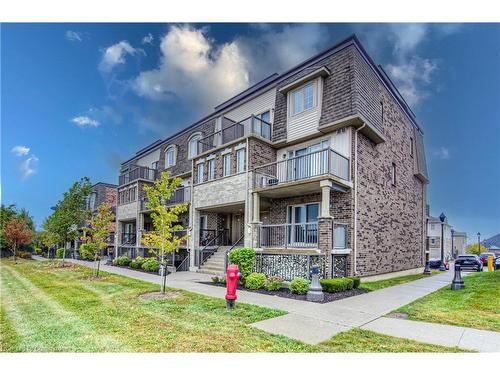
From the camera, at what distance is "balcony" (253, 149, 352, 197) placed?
11.3 metres

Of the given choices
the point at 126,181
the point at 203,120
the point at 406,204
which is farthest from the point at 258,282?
the point at 126,181

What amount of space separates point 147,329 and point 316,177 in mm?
7626

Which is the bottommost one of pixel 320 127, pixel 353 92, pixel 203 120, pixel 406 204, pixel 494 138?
pixel 406 204

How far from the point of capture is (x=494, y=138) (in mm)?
7707

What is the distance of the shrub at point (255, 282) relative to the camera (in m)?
9.95

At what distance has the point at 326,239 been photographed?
10633mm

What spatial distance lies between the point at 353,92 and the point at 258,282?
794 cm

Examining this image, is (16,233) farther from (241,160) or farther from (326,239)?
(326,239)

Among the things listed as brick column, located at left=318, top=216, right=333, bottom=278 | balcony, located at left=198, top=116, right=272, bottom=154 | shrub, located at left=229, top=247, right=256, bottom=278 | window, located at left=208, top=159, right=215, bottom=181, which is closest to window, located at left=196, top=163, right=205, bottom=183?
window, located at left=208, top=159, right=215, bottom=181

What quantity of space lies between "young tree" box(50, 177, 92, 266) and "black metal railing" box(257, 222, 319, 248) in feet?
41.9

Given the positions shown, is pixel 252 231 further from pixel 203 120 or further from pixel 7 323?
pixel 203 120

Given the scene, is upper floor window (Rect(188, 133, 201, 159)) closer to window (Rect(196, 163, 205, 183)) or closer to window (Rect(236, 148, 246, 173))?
window (Rect(196, 163, 205, 183))

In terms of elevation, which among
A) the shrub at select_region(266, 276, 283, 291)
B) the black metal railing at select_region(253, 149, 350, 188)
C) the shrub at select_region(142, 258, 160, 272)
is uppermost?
the black metal railing at select_region(253, 149, 350, 188)

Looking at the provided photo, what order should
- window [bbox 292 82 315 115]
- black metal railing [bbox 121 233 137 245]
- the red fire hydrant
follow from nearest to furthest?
1. the red fire hydrant
2. window [bbox 292 82 315 115]
3. black metal railing [bbox 121 233 137 245]
